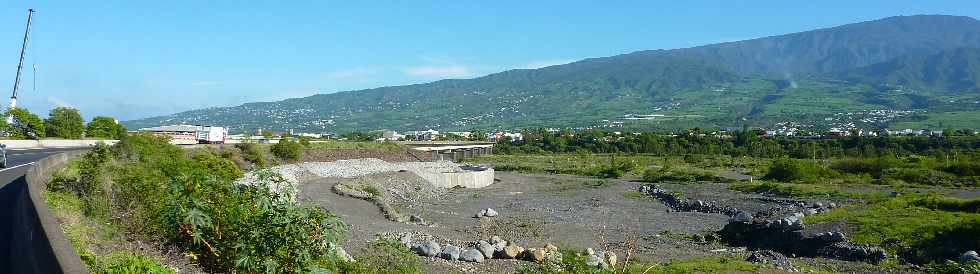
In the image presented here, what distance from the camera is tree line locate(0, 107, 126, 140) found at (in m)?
59.3

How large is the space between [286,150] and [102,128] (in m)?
21.6

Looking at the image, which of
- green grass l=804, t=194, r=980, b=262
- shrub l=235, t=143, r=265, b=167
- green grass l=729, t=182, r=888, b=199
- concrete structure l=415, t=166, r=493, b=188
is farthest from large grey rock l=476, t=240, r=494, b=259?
concrete structure l=415, t=166, r=493, b=188

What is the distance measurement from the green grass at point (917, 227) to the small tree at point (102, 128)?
63.0 meters

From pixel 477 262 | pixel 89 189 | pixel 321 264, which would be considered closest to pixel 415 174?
pixel 477 262

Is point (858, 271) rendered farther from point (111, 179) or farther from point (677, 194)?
point (677, 194)

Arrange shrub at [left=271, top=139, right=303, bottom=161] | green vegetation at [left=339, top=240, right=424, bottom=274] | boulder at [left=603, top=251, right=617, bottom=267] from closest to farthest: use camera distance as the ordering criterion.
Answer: green vegetation at [left=339, top=240, right=424, bottom=274] < boulder at [left=603, top=251, right=617, bottom=267] < shrub at [left=271, top=139, right=303, bottom=161]

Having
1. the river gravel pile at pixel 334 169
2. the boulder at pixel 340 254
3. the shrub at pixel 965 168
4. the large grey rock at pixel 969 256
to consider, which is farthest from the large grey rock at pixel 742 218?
the shrub at pixel 965 168

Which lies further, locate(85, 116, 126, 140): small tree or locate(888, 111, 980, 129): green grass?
locate(888, 111, 980, 129): green grass

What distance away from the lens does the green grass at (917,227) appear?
25.5m

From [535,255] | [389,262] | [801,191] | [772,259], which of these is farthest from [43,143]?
[801,191]

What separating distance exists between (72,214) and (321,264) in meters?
7.39

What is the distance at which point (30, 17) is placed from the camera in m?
64.4

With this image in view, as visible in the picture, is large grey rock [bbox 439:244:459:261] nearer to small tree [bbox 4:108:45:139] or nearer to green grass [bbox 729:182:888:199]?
green grass [bbox 729:182:888:199]

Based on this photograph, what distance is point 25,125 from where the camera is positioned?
201 ft
